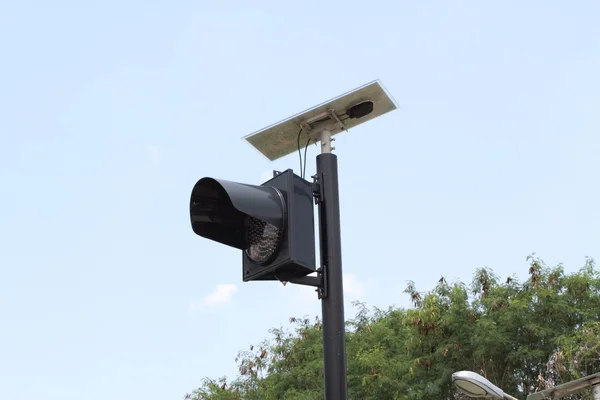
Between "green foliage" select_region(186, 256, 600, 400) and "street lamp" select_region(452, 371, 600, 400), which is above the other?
"green foliage" select_region(186, 256, 600, 400)

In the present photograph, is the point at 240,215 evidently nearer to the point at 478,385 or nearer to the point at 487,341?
the point at 478,385

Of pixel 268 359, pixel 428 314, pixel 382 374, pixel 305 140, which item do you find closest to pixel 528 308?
pixel 428 314

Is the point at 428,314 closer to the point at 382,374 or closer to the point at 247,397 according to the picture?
the point at 382,374

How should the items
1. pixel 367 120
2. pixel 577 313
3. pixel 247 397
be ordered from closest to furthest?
pixel 367 120, pixel 577 313, pixel 247 397

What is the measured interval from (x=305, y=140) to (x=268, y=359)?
12327 millimetres

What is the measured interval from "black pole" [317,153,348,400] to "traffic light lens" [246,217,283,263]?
207mm

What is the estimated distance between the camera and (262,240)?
97.4 inches

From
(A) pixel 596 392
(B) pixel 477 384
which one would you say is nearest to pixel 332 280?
(B) pixel 477 384

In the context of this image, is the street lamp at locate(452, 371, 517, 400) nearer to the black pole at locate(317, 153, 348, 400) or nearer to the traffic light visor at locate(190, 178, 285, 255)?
the black pole at locate(317, 153, 348, 400)

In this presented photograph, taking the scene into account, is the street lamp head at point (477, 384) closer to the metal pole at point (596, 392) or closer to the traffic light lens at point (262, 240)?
the metal pole at point (596, 392)

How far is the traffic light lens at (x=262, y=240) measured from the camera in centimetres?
243

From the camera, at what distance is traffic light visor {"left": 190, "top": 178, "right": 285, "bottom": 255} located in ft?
7.90

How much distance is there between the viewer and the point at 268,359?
14891 millimetres

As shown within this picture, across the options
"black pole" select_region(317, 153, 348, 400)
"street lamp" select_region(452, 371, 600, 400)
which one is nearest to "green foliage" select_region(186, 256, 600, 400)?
"street lamp" select_region(452, 371, 600, 400)
